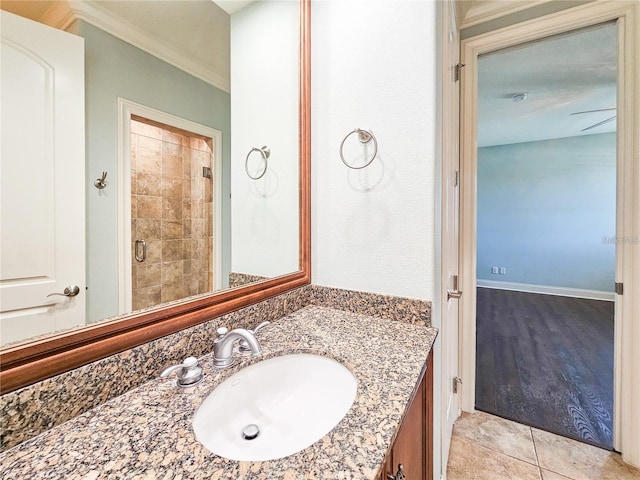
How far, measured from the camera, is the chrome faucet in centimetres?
67

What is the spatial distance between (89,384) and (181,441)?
231 millimetres

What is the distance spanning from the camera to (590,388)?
192 cm

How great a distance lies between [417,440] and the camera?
77 centimetres

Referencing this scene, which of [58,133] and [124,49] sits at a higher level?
[124,49]

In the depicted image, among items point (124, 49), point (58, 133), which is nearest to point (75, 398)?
point (58, 133)

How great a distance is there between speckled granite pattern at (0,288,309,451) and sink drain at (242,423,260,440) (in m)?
0.21

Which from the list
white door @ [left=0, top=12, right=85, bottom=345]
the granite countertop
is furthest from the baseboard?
white door @ [left=0, top=12, right=85, bottom=345]

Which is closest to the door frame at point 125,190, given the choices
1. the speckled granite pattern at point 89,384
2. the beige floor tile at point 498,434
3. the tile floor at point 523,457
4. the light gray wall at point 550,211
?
the speckled granite pattern at point 89,384

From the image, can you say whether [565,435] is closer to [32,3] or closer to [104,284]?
[104,284]

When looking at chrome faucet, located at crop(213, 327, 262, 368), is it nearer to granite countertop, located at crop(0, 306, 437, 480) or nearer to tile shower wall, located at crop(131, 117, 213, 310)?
granite countertop, located at crop(0, 306, 437, 480)

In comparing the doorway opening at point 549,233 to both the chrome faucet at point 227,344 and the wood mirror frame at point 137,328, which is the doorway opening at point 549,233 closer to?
the wood mirror frame at point 137,328

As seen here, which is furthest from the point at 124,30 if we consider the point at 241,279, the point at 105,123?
the point at 241,279

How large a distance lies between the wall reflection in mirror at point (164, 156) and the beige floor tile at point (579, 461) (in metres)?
1.64

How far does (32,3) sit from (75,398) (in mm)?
730
